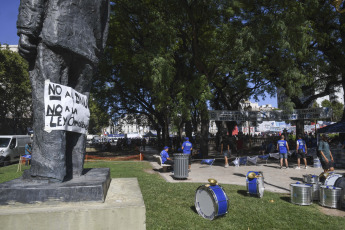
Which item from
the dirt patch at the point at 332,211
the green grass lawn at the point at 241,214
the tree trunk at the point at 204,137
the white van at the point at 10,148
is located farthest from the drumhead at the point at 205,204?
the white van at the point at 10,148

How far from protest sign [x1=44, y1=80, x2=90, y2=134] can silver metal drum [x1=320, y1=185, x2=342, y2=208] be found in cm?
597

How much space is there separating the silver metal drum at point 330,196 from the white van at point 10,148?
17637 millimetres

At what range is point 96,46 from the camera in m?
4.13

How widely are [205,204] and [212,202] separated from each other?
245 mm

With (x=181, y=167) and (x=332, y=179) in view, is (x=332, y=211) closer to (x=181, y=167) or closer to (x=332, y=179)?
(x=332, y=179)

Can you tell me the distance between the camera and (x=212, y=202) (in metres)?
5.30

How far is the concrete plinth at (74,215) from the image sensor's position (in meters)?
2.78

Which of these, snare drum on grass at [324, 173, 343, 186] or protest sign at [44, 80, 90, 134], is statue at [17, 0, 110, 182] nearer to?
protest sign at [44, 80, 90, 134]

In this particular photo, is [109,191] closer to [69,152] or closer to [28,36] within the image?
[69,152]

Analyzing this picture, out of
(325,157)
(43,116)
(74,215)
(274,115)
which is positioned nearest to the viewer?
(74,215)

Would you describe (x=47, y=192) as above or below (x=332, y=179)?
above

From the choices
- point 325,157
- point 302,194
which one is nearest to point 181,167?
point 302,194

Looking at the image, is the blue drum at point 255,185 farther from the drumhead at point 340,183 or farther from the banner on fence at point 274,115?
the banner on fence at point 274,115

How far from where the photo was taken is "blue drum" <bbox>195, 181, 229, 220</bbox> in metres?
5.21
